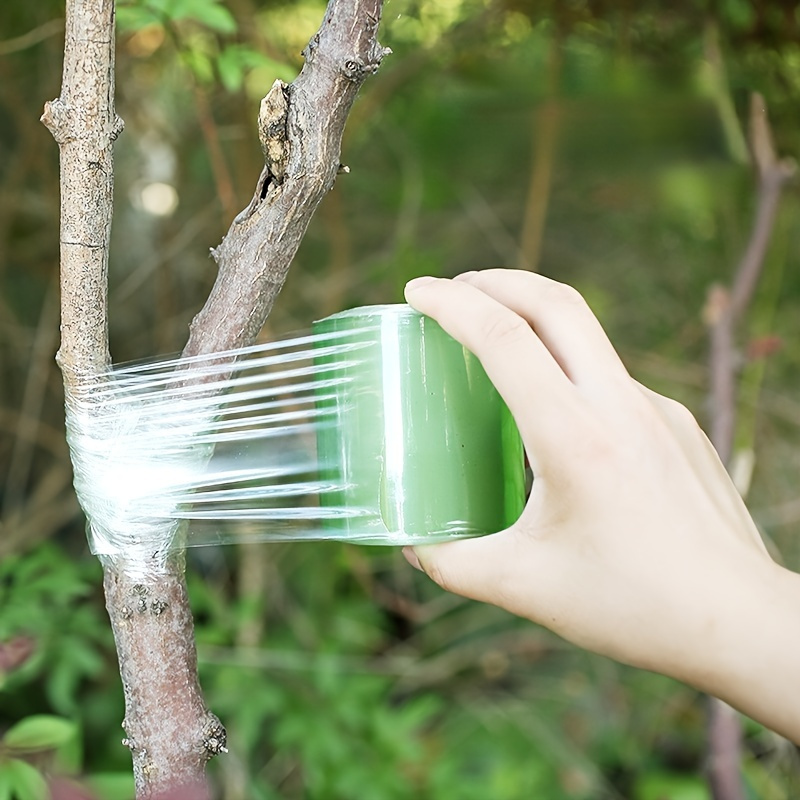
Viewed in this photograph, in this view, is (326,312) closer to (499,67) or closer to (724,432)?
(499,67)

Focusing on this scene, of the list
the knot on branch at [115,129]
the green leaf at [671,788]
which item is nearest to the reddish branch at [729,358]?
the green leaf at [671,788]

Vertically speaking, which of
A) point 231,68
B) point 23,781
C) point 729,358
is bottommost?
point 23,781

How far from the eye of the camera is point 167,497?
1.76ft

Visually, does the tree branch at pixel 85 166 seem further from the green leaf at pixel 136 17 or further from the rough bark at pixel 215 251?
the green leaf at pixel 136 17

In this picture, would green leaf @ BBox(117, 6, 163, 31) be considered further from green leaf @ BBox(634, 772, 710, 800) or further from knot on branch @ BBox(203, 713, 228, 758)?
green leaf @ BBox(634, 772, 710, 800)

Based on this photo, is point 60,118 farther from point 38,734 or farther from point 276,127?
point 38,734

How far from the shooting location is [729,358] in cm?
113

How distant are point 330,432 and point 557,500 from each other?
162 millimetres

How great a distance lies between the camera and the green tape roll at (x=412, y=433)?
0.52m

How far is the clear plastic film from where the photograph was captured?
0.52 meters

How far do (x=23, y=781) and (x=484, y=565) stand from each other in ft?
1.04

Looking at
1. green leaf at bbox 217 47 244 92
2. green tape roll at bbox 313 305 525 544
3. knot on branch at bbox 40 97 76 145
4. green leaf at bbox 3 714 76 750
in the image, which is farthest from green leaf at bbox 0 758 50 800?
green leaf at bbox 217 47 244 92

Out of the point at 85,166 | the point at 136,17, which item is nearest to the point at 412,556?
the point at 85,166

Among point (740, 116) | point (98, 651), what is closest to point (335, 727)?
point (98, 651)
